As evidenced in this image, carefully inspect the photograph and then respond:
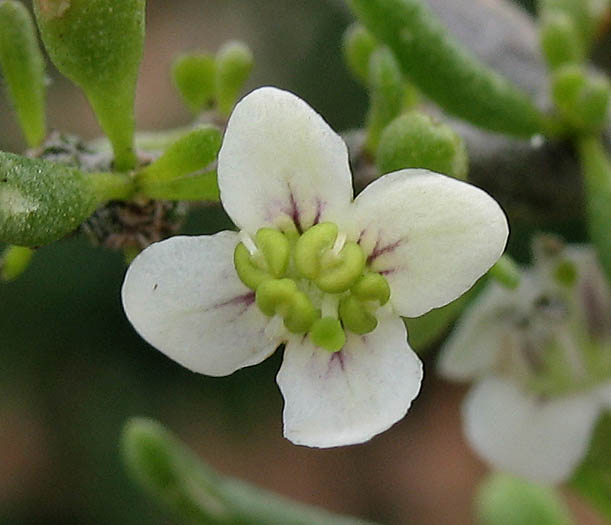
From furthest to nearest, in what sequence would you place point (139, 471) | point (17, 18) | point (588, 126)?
point (139, 471) → point (588, 126) → point (17, 18)

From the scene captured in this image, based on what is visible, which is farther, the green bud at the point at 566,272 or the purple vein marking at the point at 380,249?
the green bud at the point at 566,272

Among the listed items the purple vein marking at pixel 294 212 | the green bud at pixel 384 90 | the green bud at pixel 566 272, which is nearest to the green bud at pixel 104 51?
the purple vein marking at pixel 294 212

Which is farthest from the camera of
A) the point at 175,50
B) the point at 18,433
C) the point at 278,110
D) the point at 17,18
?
the point at 175,50

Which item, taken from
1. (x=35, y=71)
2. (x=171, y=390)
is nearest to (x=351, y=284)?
(x=35, y=71)

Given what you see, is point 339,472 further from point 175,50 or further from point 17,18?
point 17,18

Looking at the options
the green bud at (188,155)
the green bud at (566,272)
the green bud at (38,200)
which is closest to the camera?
the green bud at (38,200)

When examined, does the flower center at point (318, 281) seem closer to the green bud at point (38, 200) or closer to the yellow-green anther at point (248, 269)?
the yellow-green anther at point (248, 269)

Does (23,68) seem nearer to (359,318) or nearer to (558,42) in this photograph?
(359,318)
